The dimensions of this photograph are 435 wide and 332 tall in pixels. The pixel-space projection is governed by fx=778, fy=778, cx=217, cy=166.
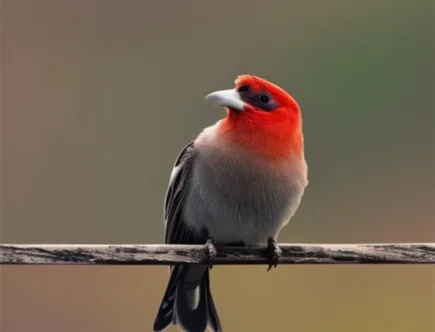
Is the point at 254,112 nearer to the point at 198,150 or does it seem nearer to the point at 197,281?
the point at 198,150

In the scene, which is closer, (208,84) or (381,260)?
(381,260)

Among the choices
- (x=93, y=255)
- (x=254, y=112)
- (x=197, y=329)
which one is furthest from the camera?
(x=197, y=329)

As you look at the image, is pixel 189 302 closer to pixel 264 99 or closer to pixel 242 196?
pixel 242 196

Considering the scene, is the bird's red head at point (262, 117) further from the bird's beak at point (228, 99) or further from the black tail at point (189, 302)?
the black tail at point (189, 302)

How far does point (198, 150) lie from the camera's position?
3.94ft

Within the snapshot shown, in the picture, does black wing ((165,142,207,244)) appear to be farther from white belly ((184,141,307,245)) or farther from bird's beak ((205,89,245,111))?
bird's beak ((205,89,245,111))

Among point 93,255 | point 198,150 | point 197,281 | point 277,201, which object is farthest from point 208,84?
point 93,255

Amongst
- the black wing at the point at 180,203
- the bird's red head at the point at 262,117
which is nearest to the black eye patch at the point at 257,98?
the bird's red head at the point at 262,117

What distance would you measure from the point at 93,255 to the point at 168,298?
434 mm

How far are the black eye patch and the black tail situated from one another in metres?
0.29

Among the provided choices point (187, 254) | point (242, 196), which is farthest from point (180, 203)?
point (187, 254)

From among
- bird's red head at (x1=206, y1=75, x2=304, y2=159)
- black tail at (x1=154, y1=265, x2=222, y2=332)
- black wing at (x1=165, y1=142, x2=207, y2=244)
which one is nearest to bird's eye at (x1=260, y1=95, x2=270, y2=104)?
bird's red head at (x1=206, y1=75, x2=304, y2=159)

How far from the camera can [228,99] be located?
1068 millimetres

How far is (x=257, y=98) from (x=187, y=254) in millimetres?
289
